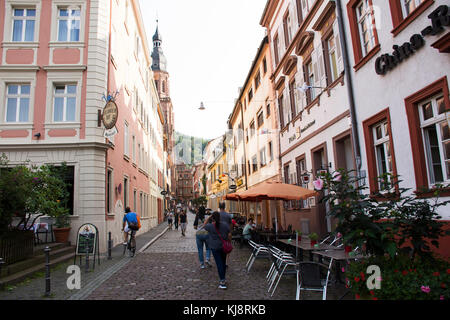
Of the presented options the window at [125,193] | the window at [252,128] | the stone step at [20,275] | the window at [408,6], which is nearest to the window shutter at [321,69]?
the window at [408,6]

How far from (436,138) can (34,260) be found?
34.6ft

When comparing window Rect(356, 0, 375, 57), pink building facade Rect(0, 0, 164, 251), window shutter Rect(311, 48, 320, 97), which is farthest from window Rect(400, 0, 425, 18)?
pink building facade Rect(0, 0, 164, 251)

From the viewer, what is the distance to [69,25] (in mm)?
15578

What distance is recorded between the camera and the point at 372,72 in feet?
30.2

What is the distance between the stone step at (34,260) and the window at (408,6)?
10965 mm

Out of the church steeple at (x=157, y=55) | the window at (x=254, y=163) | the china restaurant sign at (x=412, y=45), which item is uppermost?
the church steeple at (x=157, y=55)

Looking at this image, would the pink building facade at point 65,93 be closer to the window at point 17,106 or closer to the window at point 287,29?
the window at point 17,106

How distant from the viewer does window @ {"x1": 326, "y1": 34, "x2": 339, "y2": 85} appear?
12.0m

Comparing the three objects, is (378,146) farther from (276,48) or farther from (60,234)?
(276,48)

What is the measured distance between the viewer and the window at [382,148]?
29.0ft

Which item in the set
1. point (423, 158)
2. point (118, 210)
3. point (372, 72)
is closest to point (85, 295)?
point (423, 158)

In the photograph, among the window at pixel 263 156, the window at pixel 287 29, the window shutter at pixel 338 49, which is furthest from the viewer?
the window at pixel 263 156

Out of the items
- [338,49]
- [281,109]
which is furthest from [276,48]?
[338,49]
